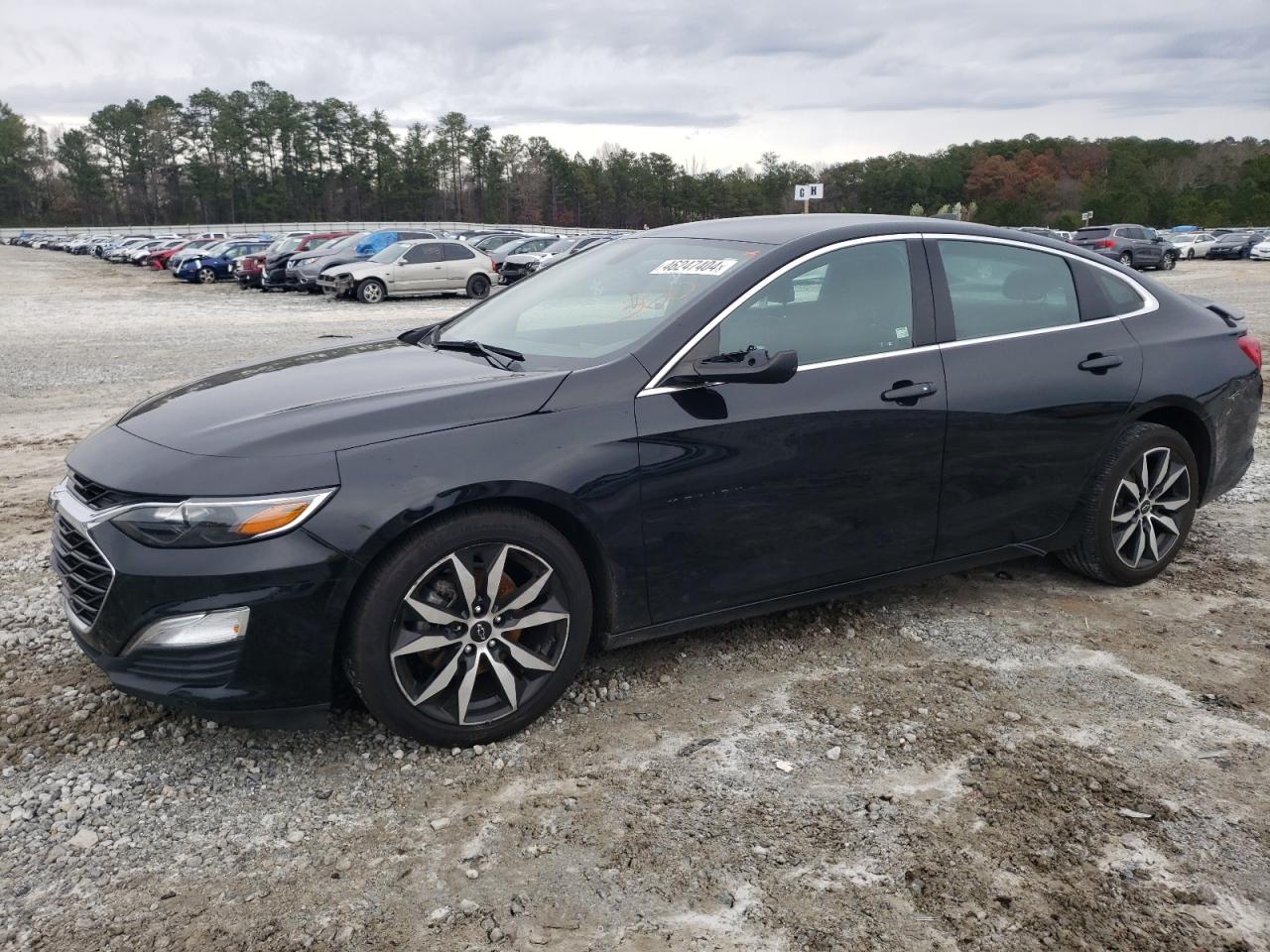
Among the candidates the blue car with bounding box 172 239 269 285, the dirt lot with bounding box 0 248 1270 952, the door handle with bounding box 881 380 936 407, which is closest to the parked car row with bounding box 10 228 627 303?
the blue car with bounding box 172 239 269 285

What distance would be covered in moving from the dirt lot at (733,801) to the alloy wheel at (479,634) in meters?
0.20

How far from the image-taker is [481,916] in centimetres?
259

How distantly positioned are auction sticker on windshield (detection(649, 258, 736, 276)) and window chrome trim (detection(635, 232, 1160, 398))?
20 centimetres

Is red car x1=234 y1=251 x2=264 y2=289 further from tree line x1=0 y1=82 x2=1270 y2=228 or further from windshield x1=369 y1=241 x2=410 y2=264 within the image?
tree line x1=0 y1=82 x2=1270 y2=228

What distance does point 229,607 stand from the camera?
118 inches

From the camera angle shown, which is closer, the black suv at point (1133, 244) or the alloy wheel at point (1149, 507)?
the alloy wheel at point (1149, 507)

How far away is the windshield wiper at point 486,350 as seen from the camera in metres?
3.84

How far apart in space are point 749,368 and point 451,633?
4.29 feet

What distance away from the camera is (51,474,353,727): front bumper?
9.78 ft

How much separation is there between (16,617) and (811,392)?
3495 mm

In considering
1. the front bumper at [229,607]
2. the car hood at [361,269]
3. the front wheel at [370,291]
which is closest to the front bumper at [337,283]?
the car hood at [361,269]

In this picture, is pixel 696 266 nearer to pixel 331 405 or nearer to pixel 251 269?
pixel 331 405

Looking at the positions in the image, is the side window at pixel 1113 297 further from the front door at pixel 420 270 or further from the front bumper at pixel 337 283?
the front bumper at pixel 337 283

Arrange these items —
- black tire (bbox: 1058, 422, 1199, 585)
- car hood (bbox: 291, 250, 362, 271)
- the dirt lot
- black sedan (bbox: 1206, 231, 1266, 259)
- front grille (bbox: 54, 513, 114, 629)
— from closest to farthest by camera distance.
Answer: the dirt lot < front grille (bbox: 54, 513, 114, 629) < black tire (bbox: 1058, 422, 1199, 585) < car hood (bbox: 291, 250, 362, 271) < black sedan (bbox: 1206, 231, 1266, 259)
